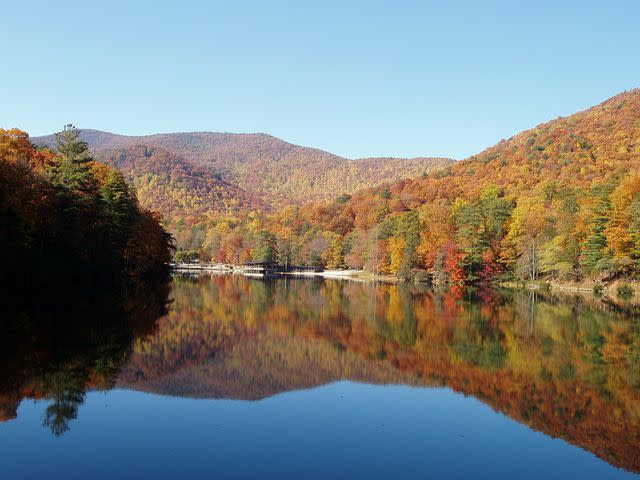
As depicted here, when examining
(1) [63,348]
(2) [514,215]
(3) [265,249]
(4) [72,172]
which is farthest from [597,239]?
(3) [265,249]

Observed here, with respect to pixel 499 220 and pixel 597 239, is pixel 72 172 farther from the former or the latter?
pixel 499 220

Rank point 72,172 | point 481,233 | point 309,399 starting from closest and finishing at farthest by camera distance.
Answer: point 309,399
point 72,172
point 481,233

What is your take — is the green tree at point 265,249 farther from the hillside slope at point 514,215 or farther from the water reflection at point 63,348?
the water reflection at point 63,348

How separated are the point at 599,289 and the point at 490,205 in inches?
925

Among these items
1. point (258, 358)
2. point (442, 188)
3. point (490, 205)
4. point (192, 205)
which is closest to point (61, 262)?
point (258, 358)

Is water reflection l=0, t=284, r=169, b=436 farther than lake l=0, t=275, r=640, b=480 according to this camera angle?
Yes

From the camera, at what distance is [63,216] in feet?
125

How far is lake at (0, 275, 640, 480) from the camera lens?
398 inches

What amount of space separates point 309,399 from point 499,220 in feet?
211

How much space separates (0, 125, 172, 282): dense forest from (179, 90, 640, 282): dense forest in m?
37.7

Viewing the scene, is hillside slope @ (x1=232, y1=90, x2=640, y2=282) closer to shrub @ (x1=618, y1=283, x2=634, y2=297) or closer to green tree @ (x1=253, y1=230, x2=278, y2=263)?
shrub @ (x1=618, y1=283, x2=634, y2=297)

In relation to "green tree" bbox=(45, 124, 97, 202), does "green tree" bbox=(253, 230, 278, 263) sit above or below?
below

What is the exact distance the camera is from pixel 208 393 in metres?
14.8

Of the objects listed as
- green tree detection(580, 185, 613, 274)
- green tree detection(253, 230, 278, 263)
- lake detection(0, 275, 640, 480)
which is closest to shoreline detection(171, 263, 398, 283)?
green tree detection(253, 230, 278, 263)
